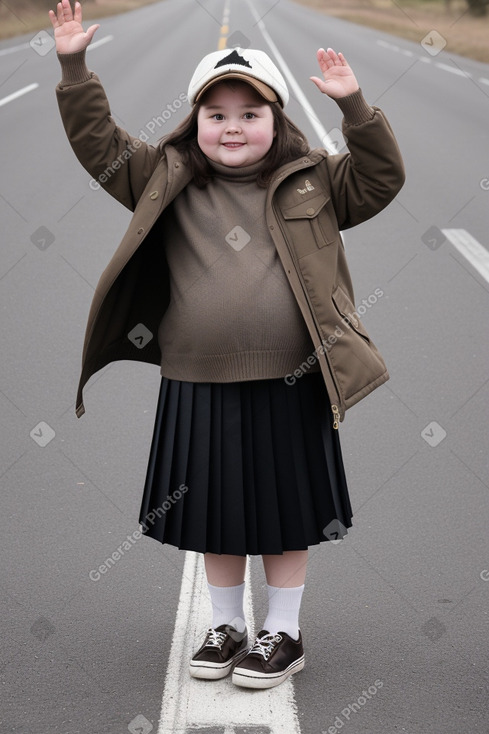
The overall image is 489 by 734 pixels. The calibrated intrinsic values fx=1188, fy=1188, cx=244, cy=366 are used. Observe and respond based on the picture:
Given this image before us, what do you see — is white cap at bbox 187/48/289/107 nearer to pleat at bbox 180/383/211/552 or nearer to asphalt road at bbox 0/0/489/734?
pleat at bbox 180/383/211/552

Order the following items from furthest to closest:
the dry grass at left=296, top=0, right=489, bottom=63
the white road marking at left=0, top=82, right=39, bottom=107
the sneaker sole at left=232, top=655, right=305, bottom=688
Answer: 1. the dry grass at left=296, top=0, right=489, bottom=63
2. the white road marking at left=0, top=82, right=39, bottom=107
3. the sneaker sole at left=232, top=655, right=305, bottom=688

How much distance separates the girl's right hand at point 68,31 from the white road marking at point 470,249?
6.00 metres

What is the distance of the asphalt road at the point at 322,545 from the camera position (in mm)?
3787

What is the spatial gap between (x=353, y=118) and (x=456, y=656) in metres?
1.82

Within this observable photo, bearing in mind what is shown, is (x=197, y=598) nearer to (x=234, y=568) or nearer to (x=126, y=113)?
(x=234, y=568)

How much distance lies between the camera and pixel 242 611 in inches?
156

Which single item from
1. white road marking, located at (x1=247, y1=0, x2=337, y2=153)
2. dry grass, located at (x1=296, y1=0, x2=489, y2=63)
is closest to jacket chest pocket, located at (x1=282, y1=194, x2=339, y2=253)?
white road marking, located at (x1=247, y1=0, x2=337, y2=153)

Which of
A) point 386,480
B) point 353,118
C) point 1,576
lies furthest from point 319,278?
point 386,480

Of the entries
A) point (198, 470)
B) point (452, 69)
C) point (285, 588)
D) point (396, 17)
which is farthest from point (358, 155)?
point (396, 17)

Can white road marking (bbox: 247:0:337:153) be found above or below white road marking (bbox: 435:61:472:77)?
above

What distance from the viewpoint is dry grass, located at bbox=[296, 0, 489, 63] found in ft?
115

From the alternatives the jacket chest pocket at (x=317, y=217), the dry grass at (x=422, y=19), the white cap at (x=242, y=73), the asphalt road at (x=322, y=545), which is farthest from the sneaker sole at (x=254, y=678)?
the dry grass at (x=422, y=19)

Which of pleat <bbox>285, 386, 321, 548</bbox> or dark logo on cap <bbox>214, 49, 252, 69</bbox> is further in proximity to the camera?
pleat <bbox>285, 386, 321, 548</bbox>

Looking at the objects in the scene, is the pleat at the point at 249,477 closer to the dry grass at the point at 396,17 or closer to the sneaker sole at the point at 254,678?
the sneaker sole at the point at 254,678
